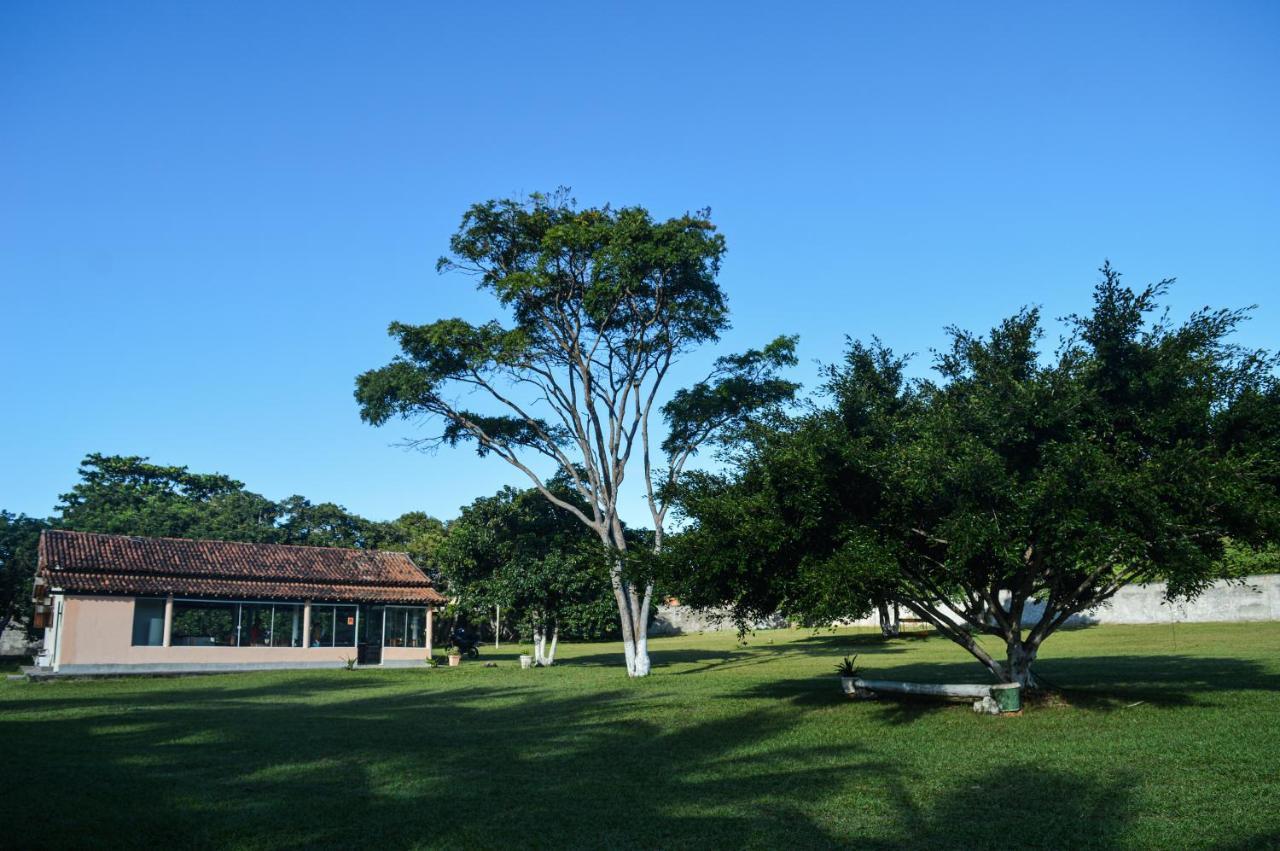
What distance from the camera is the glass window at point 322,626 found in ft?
138

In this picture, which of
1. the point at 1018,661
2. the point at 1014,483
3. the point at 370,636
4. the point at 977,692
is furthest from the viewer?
the point at 370,636

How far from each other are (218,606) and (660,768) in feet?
103

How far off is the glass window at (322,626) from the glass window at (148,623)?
6.22m

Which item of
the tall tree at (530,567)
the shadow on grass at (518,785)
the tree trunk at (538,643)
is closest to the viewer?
the shadow on grass at (518,785)

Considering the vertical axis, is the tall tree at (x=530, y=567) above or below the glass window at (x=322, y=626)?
above

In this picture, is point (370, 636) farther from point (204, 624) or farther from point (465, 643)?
point (204, 624)

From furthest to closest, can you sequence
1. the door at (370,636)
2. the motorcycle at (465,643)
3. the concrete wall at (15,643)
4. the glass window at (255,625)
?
the concrete wall at (15,643) < the motorcycle at (465,643) < the door at (370,636) < the glass window at (255,625)

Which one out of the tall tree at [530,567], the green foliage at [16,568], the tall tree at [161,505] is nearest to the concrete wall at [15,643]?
the green foliage at [16,568]

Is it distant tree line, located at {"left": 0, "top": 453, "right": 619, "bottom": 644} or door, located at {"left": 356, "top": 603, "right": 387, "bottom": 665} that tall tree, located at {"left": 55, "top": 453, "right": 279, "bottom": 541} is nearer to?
distant tree line, located at {"left": 0, "top": 453, "right": 619, "bottom": 644}

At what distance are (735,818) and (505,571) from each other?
102ft

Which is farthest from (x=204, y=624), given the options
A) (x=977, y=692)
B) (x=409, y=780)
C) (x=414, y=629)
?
(x=977, y=692)

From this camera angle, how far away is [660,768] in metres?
13.8

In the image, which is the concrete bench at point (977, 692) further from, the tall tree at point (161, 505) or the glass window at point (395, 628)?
the tall tree at point (161, 505)

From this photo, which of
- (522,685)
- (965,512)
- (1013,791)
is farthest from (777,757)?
(522,685)
